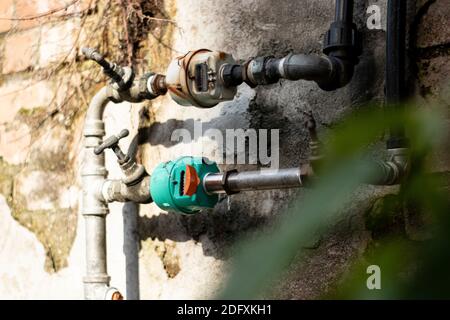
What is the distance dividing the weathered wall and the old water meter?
101mm

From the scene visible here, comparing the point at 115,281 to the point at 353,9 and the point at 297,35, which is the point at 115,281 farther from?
the point at 353,9

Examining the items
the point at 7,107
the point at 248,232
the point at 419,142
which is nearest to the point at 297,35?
the point at 248,232

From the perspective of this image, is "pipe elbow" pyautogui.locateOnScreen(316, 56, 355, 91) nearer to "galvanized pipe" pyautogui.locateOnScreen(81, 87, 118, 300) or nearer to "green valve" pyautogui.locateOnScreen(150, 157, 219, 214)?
"green valve" pyautogui.locateOnScreen(150, 157, 219, 214)

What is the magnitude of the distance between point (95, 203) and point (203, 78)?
41 centimetres

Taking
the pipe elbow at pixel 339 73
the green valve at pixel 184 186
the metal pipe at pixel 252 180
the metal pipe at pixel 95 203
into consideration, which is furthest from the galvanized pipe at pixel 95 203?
the pipe elbow at pixel 339 73

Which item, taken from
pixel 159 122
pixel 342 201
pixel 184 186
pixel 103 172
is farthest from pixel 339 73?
pixel 342 201

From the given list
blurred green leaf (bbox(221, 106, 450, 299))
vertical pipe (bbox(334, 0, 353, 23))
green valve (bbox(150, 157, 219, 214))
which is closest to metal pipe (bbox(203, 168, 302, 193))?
green valve (bbox(150, 157, 219, 214))

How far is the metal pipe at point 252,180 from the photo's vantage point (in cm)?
138

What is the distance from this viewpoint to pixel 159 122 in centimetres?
180

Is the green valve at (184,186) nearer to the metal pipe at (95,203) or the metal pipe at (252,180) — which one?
the metal pipe at (252,180)

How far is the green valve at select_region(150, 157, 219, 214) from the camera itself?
59.5 inches

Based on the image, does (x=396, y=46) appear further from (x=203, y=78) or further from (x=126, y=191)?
(x=126, y=191)

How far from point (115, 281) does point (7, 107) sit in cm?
59

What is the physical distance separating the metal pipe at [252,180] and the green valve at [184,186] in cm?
2
